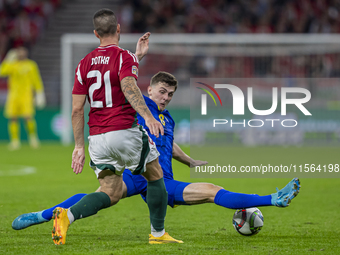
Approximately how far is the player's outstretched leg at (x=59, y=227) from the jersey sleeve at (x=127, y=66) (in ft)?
3.36

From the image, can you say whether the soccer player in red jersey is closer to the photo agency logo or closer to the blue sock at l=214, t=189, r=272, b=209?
the blue sock at l=214, t=189, r=272, b=209

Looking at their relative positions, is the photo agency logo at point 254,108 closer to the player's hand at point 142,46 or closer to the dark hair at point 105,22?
the player's hand at point 142,46

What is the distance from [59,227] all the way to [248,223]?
1.62 m

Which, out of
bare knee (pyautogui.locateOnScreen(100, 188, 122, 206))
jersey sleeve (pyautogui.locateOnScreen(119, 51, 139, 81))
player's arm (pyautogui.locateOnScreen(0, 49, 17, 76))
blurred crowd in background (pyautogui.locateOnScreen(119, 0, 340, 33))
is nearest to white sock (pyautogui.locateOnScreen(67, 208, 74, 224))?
bare knee (pyautogui.locateOnScreen(100, 188, 122, 206))

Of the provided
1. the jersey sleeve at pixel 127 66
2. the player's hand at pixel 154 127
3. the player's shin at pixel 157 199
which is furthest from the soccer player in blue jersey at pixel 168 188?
the player's hand at pixel 154 127

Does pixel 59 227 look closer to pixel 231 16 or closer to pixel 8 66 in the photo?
pixel 8 66

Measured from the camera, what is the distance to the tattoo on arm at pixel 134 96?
365cm

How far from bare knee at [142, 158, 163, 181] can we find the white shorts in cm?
6

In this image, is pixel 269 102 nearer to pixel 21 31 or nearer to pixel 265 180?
pixel 265 180

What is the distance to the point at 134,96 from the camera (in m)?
3.69

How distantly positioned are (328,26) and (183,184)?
15.1 metres

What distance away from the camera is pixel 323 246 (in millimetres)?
4129

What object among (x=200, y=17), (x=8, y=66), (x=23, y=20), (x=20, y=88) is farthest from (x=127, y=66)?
(x=23, y=20)

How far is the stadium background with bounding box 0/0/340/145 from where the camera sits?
606 inches
